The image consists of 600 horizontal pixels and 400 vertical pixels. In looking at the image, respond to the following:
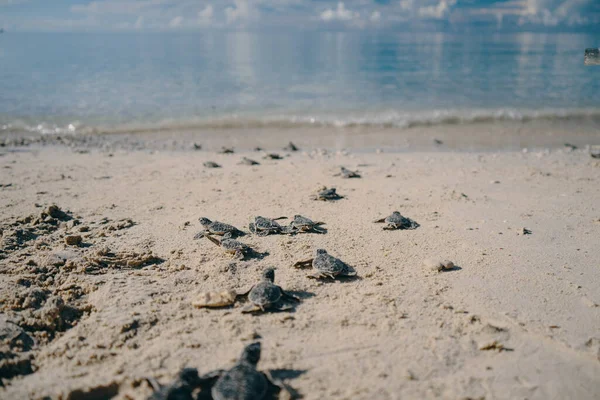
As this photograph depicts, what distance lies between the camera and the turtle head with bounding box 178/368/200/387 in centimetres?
205

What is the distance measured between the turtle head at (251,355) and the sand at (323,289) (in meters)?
0.11

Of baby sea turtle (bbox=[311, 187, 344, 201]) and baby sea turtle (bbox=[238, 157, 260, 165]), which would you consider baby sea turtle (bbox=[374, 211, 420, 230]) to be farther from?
baby sea turtle (bbox=[238, 157, 260, 165])

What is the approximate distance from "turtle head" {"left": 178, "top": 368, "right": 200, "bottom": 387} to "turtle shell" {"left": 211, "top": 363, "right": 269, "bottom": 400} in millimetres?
117

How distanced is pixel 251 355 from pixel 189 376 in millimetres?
356

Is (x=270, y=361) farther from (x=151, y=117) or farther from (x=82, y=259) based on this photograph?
(x=151, y=117)

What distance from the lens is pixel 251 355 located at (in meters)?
2.26

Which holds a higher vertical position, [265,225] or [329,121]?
[329,121]

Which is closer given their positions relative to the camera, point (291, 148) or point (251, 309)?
point (251, 309)

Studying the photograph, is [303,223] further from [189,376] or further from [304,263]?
[189,376]

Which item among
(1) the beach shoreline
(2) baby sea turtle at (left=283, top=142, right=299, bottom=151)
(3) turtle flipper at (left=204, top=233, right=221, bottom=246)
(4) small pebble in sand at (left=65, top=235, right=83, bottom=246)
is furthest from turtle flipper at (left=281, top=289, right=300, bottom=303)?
(1) the beach shoreline

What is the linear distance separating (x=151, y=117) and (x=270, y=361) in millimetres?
10880

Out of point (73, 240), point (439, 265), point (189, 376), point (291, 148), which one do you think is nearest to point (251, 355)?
point (189, 376)

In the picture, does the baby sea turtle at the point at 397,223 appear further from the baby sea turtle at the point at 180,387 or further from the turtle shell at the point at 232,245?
the baby sea turtle at the point at 180,387

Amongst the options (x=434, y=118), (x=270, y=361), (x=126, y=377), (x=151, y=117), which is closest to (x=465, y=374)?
(x=270, y=361)
